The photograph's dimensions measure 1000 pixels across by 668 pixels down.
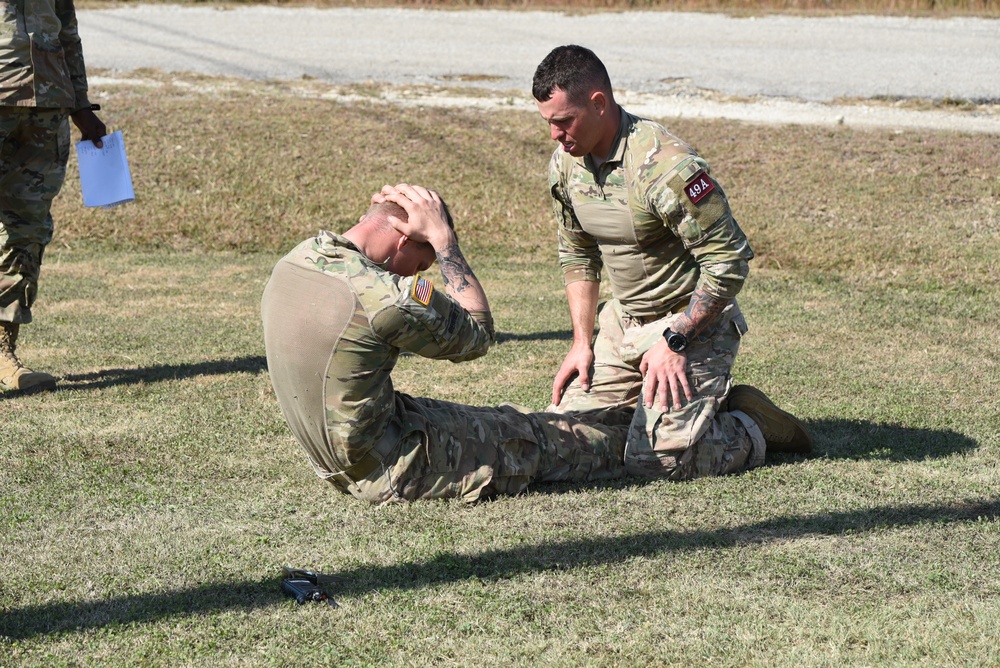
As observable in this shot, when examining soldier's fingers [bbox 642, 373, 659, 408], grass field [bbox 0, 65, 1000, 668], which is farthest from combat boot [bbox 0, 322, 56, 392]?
soldier's fingers [bbox 642, 373, 659, 408]

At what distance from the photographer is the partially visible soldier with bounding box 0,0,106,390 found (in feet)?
19.0

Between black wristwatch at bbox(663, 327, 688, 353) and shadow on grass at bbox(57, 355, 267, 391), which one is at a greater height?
black wristwatch at bbox(663, 327, 688, 353)

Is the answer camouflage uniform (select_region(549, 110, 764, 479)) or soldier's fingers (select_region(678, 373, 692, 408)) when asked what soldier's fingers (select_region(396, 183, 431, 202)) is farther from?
soldier's fingers (select_region(678, 373, 692, 408))

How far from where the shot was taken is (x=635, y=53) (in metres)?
16.9

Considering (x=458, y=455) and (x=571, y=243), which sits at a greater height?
(x=571, y=243)

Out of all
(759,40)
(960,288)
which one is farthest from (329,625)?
(759,40)

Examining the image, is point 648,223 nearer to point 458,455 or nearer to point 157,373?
point 458,455

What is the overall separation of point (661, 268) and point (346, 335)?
1471 mm

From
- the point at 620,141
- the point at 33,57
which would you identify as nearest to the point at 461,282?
the point at 620,141

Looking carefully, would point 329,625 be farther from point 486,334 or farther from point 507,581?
point 486,334

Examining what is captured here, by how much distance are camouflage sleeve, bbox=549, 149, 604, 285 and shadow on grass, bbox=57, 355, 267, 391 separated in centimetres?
221

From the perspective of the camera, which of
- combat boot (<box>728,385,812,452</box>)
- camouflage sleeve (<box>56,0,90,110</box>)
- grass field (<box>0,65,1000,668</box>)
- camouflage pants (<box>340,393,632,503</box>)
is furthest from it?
camouflage sleeve (<box>56,0,90,110</box>)

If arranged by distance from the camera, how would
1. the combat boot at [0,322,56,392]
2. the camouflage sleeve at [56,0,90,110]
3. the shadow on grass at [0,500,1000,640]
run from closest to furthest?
the shadow on grass at [0,500,1000,640], the combat boot at [0,322,56,392], the camouflage sleeve at [56,0,90,110]

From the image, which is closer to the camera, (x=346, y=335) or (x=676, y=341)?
(x=346, y=335)
